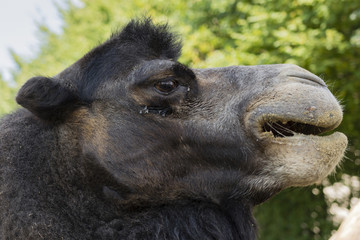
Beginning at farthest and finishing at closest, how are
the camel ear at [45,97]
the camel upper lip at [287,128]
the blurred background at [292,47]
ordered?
1. the blurred background at [292,47]
2. the camel ear at [45,97]
3. the camel upper lip at [287,128]

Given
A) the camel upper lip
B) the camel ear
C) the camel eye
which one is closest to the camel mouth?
the camel upper lip

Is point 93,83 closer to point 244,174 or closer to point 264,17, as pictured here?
point 244,174

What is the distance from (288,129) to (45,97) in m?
1.58

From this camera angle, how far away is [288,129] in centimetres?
275

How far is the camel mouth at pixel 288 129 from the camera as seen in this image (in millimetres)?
2738

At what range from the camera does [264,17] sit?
694 cm

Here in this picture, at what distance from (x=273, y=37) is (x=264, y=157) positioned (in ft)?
15.5

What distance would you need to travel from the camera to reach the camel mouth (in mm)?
2738

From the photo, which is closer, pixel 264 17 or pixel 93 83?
pixel 93 83

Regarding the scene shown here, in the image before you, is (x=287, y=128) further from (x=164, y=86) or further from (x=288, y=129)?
(x=164, y=86)

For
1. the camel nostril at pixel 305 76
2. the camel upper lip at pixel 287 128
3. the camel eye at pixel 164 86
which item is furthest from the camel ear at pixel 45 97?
the camel nostril at pixel 305 76

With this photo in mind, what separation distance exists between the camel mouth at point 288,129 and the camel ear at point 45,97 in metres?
1.32

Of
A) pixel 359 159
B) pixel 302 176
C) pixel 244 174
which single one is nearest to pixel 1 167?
pixel 244 174

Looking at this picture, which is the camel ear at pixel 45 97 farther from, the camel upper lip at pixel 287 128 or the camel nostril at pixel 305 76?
the camel nostril at pixel 305 76
